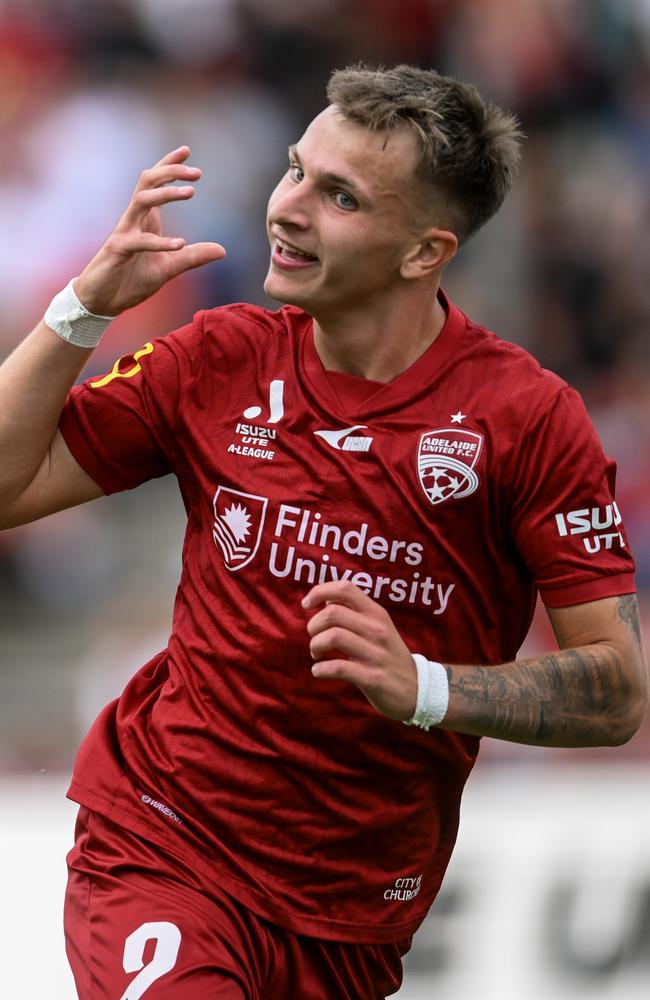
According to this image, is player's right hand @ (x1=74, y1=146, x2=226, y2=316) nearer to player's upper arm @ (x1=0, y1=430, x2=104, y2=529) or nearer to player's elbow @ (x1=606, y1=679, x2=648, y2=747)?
player's upper arm @ (x1=0, y1=430, x2=104, y2=529)

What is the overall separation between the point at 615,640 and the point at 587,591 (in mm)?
107

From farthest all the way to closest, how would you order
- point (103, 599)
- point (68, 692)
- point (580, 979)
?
point (103, 599) < point (68, 692) < point (580, 979)

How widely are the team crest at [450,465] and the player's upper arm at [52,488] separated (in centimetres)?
69

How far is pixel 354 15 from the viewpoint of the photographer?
8.12 m

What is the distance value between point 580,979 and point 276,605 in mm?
2544

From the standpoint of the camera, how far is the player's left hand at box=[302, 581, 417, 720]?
2.82 m

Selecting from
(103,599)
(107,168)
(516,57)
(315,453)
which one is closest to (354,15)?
(516,57)

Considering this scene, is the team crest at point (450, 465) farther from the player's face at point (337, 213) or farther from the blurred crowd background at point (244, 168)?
the blurred crowd background at point (244, 168)

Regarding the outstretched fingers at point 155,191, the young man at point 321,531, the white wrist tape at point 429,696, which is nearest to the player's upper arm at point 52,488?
the young man at point 321,531

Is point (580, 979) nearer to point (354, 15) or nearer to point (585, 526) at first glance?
point (585, 526)

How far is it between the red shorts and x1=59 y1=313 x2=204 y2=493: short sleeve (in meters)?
0.74

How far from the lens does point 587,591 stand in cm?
318

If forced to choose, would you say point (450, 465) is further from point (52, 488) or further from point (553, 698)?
point (52, 488)

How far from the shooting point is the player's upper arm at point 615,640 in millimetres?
3164
